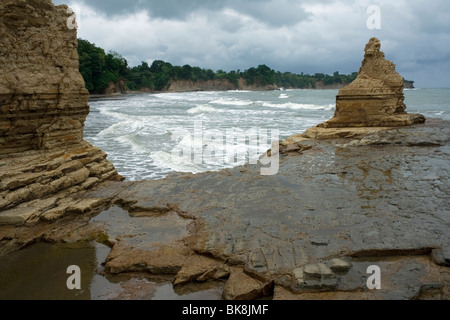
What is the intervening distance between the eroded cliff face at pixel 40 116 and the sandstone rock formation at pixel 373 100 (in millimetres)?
7623

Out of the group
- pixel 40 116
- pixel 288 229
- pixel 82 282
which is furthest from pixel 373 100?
pixel 82 282

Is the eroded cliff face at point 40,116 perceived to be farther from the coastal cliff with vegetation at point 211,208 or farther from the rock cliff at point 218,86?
the rock cliff at point 218,86

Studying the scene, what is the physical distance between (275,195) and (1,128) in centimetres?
408

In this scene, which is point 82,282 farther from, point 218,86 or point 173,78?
point 218,86

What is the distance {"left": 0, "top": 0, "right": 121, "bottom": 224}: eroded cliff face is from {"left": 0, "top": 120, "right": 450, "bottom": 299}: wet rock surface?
38 cm

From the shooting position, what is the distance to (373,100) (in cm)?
1059

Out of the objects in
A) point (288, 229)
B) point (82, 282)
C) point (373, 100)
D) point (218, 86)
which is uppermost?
point (218, 86)

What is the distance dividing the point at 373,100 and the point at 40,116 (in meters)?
9.07

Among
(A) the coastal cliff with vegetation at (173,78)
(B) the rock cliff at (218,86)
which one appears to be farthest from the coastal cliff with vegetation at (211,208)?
(B) the rock cliff at (218,86)

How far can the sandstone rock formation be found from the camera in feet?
34.8

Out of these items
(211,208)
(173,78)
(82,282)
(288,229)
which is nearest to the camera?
(82,282)

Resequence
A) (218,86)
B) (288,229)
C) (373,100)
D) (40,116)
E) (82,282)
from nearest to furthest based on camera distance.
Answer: (82,282) → (288,229) → (40,116) → (373,100) → (218,86)

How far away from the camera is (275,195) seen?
5.28 m
